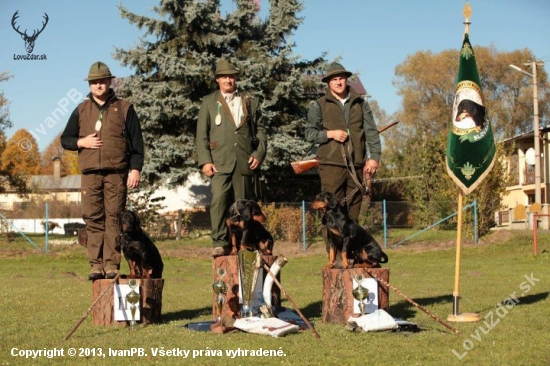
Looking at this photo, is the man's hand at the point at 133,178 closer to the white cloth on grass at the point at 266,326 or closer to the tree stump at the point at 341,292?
the white cloth on grass at the point at 266,326

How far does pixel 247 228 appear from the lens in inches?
302

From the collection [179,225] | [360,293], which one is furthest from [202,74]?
[360,293]

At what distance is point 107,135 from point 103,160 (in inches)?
10.3

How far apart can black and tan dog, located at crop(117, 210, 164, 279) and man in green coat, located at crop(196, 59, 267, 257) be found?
727 mm

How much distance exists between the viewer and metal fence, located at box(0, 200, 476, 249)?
22766mm

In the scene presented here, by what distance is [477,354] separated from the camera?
575 cm

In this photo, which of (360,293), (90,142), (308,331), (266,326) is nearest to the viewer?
(266,326)

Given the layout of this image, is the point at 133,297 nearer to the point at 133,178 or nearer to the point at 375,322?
the point at 133,178

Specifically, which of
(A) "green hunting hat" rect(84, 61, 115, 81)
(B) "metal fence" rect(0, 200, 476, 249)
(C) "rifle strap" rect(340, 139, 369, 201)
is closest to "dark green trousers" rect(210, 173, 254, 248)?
(C) "rifle strap" rect(340, 139, 369, 201)

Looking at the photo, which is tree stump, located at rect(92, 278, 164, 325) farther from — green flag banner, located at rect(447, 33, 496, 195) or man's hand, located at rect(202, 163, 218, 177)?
green flag banner, located at rect(447, 33, 496, 195)

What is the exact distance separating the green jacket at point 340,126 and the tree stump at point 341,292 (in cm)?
126

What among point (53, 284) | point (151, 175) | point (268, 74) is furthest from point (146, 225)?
point (53, 284)

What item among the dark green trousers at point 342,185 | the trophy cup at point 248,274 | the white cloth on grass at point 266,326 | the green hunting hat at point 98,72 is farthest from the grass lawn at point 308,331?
the green hunting hat at point 98,72

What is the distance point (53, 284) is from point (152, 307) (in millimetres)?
5996
